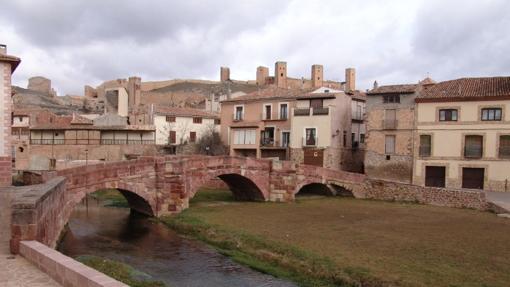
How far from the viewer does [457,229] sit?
1992 cm

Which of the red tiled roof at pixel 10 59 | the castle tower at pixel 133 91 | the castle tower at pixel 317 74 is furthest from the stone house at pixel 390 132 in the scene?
the castle tower at pixel 317 74

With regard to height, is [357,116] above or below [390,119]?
above

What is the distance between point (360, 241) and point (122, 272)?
8205 millimetres

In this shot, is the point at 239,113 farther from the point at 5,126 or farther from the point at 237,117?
the point at 5,126

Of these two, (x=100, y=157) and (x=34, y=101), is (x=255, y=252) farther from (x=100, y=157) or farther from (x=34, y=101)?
(x=34, y=101)

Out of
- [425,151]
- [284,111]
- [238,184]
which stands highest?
[284,111]

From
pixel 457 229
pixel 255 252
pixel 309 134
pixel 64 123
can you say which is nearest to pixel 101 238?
pixel 255 252

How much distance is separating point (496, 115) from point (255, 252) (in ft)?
75.4

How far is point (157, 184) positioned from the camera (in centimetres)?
2438

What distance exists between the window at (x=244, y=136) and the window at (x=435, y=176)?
51.0 ft

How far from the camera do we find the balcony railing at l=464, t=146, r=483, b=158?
108ft

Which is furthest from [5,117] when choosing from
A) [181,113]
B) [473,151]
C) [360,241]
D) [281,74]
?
[281,74]

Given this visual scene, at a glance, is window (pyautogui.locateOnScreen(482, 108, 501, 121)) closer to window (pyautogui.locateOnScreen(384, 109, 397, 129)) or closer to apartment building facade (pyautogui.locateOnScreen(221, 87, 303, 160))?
window (pyautogui.locateOnScreen(384, 109, 397, 129))

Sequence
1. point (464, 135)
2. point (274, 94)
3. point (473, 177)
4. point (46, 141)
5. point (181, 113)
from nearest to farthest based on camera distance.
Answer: point (473, 177) < point (464, 135) < point (274, 94) < point (46, 141) < point (181, 113)
